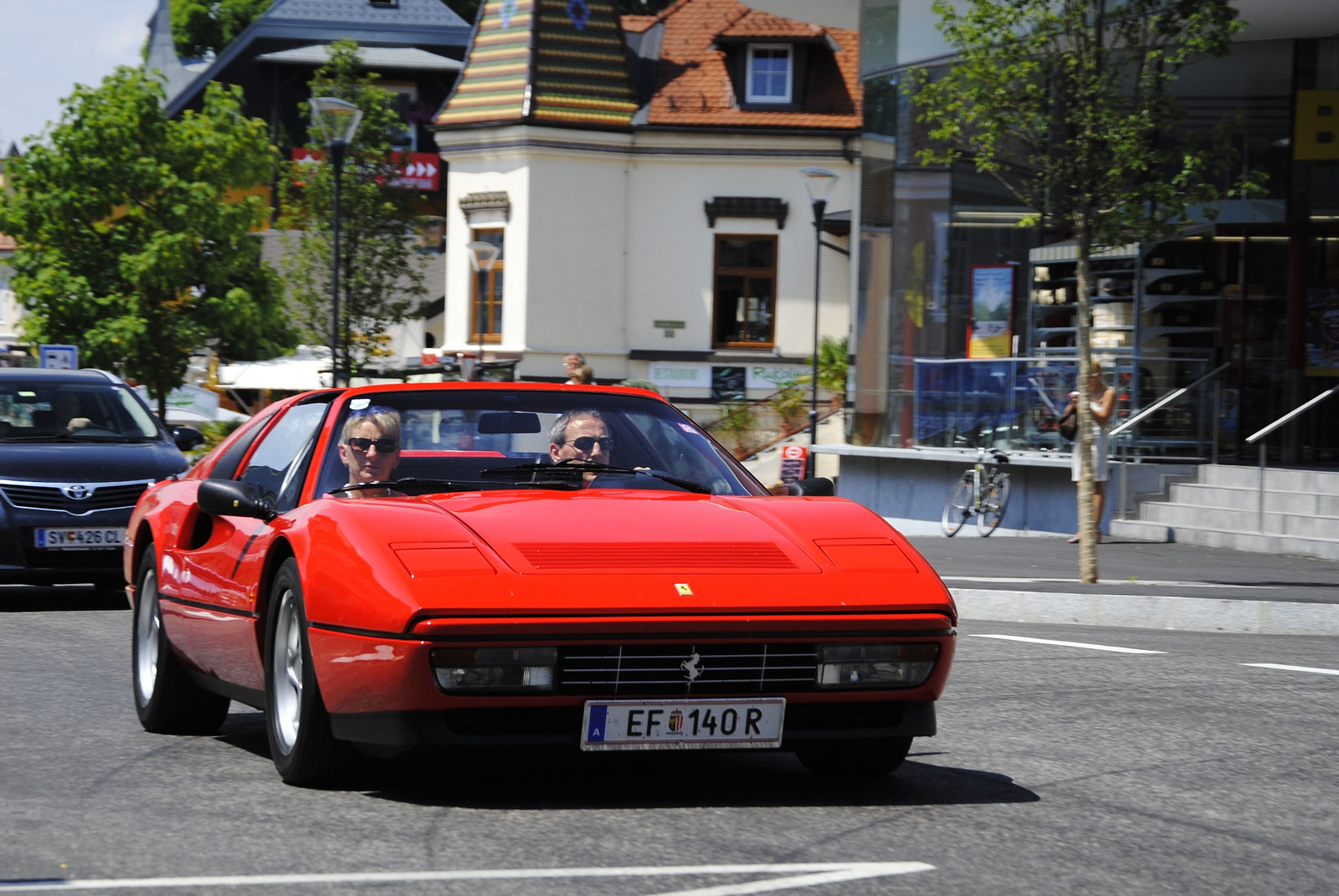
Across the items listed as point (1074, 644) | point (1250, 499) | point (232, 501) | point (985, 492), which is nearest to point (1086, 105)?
point (1074, 644)

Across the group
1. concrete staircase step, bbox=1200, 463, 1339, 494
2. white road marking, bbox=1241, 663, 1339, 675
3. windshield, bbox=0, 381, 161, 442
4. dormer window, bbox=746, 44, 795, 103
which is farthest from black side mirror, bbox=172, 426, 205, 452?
dormer window, bbox=746, 44, 795, 103

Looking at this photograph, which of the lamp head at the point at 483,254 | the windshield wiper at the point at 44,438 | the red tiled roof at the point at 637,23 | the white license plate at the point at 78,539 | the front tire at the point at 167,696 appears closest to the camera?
the front tire at the point at 167,696

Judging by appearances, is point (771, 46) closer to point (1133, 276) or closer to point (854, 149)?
point (854, 149)

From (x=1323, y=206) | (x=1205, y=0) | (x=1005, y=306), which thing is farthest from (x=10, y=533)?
(x=1323, y=206)

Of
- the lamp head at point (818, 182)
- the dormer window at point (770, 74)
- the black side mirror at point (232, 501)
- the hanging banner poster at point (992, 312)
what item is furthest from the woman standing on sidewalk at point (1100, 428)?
the dormer window at point (770, 74)

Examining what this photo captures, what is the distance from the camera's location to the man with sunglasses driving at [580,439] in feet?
21.5

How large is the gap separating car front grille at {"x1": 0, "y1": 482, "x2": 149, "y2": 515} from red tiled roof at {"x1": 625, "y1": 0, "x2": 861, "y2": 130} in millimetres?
30964

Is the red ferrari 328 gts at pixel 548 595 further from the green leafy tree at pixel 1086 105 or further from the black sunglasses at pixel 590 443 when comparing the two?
the green leafy tree at pixel 1086 105

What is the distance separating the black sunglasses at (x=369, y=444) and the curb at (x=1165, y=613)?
776 centimetres

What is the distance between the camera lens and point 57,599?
546 inches

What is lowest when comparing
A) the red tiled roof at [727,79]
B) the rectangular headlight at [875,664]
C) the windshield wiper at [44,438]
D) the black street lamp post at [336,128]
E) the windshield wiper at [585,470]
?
the rectangular headlight at [875,664]

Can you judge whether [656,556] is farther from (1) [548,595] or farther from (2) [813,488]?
(2) [813,488]

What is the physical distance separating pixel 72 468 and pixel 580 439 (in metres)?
7.63

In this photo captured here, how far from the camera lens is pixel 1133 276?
2278 cm
